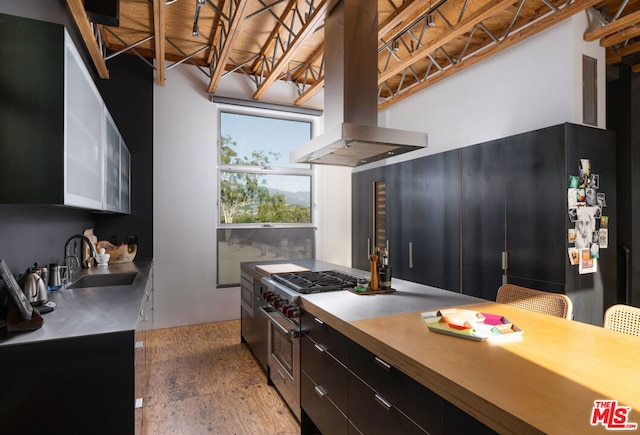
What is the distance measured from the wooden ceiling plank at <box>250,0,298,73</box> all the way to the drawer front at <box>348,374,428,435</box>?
307 cm

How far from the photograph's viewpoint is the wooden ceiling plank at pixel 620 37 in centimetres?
296

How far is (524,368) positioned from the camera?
3.53 ft

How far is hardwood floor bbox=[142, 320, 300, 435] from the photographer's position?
2.31 metres

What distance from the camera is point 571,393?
36.2 inches

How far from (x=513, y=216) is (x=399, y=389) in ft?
7.81

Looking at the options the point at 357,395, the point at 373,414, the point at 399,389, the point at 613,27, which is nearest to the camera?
the point at 399,389

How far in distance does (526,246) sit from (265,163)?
341cm

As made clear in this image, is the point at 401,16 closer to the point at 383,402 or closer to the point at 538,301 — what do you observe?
the point at 538,301

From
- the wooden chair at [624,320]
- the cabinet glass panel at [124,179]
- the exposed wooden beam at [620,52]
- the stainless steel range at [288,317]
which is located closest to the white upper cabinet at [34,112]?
the stainless steel range at [288,317]

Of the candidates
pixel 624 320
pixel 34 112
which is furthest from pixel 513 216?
A: pixel 34 112

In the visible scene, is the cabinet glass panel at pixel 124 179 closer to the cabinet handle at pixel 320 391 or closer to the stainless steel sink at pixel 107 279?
the stainless steel sink at pixel 107 279

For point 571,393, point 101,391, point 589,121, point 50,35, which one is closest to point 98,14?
point 50,35

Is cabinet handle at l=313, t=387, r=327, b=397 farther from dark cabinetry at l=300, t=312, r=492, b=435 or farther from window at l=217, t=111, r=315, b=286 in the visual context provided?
window at l=217, t=111, r=315, b=286

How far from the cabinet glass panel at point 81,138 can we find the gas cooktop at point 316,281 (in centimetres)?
130
